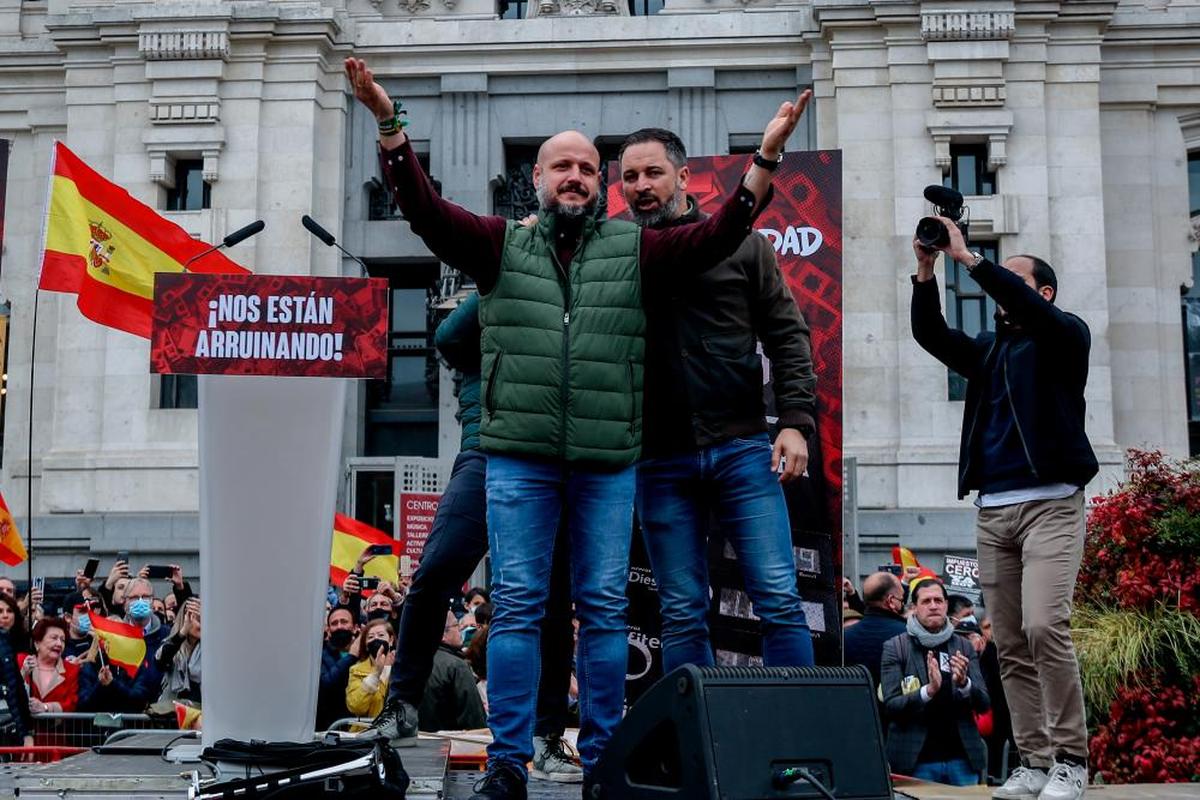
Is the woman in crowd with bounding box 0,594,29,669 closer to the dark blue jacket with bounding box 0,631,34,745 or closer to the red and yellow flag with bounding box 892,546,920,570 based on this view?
the dark blue jacket with bounding box 0,631,34,745

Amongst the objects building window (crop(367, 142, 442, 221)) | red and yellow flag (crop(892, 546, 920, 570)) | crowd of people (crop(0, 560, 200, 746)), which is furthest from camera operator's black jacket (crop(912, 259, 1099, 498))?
building window (crop(367, 142, 442, 221))

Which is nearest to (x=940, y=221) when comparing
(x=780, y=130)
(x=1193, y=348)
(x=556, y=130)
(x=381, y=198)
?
(x=780, y=130)

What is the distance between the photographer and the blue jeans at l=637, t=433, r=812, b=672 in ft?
17.5

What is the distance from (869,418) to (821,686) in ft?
59.2

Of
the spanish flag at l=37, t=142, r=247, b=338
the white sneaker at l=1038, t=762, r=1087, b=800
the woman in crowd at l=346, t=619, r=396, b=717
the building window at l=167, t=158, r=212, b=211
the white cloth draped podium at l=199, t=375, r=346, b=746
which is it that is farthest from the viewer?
the building window at l=167, t=158, r=212, b=211

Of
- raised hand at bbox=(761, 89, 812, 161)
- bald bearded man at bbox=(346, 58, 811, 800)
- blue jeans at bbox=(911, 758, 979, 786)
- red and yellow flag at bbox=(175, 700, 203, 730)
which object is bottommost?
blue jeans at bbox=(911, 758, 979, 786)

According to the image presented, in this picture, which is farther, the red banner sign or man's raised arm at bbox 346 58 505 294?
the red banner sign

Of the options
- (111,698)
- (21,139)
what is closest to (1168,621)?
(111,698)

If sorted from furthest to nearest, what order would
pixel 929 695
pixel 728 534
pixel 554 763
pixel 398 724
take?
pixel 929 695
pixel 398 724
pixel 554 763
pixel 728 534

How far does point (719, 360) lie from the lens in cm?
540

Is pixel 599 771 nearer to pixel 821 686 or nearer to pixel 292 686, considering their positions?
pixel 821 686

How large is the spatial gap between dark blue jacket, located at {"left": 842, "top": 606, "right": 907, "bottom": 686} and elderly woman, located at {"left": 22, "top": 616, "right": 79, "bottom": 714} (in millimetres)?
5640

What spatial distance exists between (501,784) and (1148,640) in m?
4.09

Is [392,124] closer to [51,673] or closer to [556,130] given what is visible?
[51,673]
